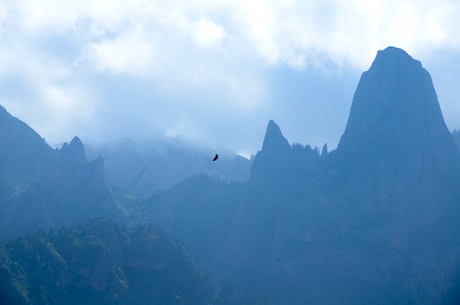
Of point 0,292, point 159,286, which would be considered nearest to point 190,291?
point 159,286

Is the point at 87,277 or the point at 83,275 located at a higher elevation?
the point at 83,275

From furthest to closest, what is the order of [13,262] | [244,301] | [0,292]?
[244,301], [13,262], [0,292]

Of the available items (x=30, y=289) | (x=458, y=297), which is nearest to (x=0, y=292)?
(x=30, y=289)

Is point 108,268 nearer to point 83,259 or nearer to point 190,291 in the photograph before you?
point 83,259

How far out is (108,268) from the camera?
621 feet

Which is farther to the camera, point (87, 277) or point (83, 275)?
point (83, 275)

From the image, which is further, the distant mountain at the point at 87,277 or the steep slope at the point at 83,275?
the distant mountain at the point at 87,277

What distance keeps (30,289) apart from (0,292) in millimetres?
10422

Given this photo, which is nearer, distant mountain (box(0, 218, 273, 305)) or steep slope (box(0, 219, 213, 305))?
steep slope (box(0, 219, 213, 305))

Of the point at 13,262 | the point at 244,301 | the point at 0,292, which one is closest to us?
the point at 0,292

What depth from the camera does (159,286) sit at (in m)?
196

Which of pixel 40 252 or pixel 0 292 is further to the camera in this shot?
pixel 40 252

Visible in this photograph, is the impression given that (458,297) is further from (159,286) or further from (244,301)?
(159,286)

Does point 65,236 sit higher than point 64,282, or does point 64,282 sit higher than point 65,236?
point 65,236
